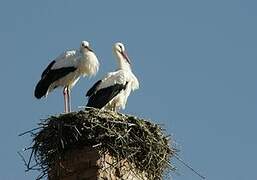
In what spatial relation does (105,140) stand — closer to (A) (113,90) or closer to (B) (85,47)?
(A) (113,90)

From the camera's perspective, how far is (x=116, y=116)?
1203 cm

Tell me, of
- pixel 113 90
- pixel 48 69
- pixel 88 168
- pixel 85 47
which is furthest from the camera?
pixel 85 47

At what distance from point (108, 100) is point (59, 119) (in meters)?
2.13

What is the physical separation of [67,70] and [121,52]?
1014mm

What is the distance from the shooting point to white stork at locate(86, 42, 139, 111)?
13.9 m

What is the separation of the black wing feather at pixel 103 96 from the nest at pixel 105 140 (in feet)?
5.55

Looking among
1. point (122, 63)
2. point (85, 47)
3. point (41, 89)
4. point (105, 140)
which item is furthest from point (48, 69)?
point (105, 140)

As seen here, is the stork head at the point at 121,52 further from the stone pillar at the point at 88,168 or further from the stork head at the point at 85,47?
the stone pillar at the point at 88,168

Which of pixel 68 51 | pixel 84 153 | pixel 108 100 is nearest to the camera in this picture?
pixel 84 153

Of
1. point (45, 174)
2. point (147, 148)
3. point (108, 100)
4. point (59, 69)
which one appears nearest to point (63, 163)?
point (45, 174)

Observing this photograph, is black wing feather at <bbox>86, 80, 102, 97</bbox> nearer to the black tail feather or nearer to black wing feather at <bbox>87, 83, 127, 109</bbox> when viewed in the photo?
black wing feather at <bbox>87, 83, 127, 109</bbox>

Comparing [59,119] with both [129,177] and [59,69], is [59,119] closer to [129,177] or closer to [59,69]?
[129,177]

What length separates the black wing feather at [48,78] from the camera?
14555 mm

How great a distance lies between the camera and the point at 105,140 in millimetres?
11633
